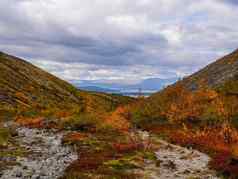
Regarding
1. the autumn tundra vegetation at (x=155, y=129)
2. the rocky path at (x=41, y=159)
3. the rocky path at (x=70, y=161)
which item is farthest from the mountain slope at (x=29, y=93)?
the rocky path at (x=70, y=161)

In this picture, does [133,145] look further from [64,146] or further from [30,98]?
[30,98]

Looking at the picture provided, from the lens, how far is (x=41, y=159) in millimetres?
32312

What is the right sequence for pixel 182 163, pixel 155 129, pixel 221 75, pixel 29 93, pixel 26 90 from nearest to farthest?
pixel 182 163 → pixel 155 129 → pixel 221 75 → pixel 29 93 → pixel 26 90

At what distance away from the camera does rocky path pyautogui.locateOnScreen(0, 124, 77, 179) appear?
25672mm

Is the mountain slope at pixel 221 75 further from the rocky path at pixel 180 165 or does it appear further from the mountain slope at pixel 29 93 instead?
the mountain slope at pixel 29 93

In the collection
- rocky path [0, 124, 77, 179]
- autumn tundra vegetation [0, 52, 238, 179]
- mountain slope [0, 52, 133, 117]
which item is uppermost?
mountain slope [0, 52, 133, 117]

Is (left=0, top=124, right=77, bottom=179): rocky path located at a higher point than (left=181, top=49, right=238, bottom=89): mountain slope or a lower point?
lower

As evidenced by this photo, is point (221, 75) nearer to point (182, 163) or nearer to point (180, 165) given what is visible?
point (182, 163)

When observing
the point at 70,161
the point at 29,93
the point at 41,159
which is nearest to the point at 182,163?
the point at 70,161

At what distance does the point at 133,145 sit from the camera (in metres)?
36.9

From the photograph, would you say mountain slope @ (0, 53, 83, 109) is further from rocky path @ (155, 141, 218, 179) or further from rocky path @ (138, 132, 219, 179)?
rocky path @ (138, 132, 219, 179)

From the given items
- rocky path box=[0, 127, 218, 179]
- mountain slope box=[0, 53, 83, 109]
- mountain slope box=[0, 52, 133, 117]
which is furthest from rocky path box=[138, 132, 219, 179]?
mountain slope box=[0, 53, 83, 109]

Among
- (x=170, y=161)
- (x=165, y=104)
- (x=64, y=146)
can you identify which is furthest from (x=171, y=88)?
(x=170, y=161)

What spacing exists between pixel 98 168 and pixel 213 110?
107 feet
